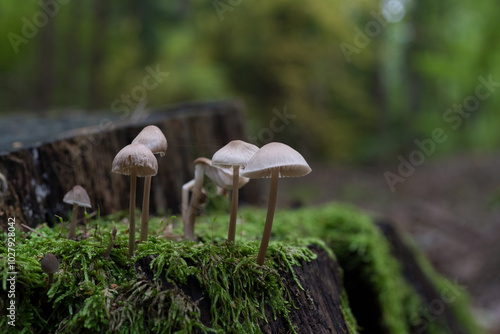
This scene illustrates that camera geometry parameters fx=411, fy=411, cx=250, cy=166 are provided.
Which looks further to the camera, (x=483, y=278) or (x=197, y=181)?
(x=483, y=278)

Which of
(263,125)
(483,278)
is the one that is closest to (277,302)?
(483,278)

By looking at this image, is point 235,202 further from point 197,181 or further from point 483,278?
point 483,278

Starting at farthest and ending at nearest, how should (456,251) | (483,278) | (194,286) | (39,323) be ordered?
(456,251), (483,278), (194,286), (39,323)

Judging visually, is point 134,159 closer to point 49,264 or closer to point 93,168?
point 49,264

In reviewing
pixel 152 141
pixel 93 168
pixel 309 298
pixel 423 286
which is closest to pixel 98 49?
pixel 93 168

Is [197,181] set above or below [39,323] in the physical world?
above

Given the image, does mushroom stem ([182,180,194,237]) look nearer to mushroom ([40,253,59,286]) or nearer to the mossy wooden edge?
the mossy wooden edge

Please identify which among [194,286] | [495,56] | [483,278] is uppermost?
[495,56]
